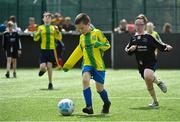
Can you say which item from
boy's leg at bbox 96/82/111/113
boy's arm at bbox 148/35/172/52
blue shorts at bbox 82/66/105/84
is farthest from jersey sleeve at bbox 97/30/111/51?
boy's arm at bbox 148/35/172/52

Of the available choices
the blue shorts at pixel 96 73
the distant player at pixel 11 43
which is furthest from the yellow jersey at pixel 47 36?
the blue shorts at pixel 96 73

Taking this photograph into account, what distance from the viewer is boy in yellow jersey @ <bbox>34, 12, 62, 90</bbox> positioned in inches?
758

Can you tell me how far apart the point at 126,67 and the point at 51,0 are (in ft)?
16.2

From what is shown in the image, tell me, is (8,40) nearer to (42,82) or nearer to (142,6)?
(42,82)

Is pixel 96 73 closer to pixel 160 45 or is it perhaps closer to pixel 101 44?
pixel 101 44

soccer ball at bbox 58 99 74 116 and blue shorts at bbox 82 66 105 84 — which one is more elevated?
blue shorts at bbox 82 66 105 84

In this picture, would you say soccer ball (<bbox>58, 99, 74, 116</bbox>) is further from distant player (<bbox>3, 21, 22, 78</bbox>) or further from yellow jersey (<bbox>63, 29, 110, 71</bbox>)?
distant player (<bbox>3, 21, 22, 78</bbox>)

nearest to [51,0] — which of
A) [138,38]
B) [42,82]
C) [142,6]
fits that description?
[142,6]

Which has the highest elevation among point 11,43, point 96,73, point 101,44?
point 101,44

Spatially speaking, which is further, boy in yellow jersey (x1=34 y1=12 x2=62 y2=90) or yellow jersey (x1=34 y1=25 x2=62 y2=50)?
yellow jersey (x1=34 y1=25 x2=62 y2=50)

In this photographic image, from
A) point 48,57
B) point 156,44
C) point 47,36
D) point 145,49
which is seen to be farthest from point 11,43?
point 156,44

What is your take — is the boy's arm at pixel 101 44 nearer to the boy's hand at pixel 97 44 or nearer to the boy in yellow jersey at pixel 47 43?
the boy's hand at pixel 97 44

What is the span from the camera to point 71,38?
31.8 metres

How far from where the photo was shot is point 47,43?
19719mm
